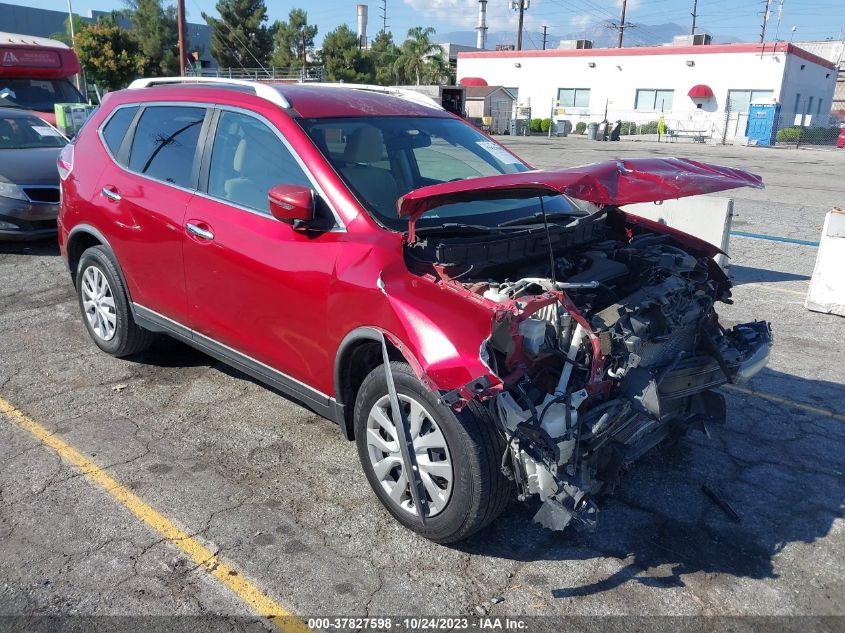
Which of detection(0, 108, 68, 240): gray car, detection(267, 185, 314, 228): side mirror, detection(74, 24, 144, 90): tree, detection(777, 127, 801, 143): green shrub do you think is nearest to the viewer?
detection(267, 185, 314, 228): side mirror

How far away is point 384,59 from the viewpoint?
190ft

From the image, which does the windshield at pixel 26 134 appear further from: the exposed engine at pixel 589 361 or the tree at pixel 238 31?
the tree at pixel 238 31

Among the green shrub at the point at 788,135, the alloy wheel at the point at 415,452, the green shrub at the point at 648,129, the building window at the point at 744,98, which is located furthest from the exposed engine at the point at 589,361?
the building window at the point at 744,98

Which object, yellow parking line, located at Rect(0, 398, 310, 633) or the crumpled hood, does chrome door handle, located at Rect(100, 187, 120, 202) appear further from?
the crumpled hood

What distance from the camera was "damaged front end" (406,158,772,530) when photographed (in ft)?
9.35

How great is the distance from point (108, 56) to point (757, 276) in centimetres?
4027

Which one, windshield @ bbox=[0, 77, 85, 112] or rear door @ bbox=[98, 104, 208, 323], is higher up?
windshield @ bbox=[0, 77, 85, 112]

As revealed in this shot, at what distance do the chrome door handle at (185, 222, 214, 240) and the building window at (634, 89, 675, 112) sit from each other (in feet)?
157

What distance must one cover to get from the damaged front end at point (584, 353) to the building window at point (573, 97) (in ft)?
163

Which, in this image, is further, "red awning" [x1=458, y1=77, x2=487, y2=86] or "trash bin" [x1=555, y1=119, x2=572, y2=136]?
"red awning" [x1=458, y1=77, x2=487, y2=86]

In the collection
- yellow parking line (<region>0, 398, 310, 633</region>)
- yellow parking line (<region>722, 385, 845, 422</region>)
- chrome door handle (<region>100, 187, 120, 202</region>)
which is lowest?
yellow parking line (<region>0, 398, 310, 633</region>)

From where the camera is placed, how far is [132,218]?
4.58 metres

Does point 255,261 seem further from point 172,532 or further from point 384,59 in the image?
point 384,59

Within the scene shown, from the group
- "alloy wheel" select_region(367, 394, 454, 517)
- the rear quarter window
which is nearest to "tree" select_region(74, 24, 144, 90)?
the rear quarter window
